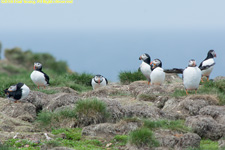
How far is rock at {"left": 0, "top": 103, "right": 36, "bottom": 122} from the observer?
10.3m

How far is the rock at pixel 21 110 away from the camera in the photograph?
10305 mm

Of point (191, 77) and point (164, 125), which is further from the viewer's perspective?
point (191, 77)

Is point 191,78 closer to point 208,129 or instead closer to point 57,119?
point 208,129

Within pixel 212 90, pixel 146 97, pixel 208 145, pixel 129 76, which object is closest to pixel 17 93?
pixel 146 97

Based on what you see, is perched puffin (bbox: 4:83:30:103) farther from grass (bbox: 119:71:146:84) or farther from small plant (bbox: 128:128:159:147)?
grass (bbox: 119:71:146:84)

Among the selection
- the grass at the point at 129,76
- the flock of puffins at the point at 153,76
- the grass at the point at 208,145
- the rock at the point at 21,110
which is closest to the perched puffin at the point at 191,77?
the flock of puffins at the point at 153,76

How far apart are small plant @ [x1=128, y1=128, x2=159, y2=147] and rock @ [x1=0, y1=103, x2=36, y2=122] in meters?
3.18

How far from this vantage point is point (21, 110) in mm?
10570

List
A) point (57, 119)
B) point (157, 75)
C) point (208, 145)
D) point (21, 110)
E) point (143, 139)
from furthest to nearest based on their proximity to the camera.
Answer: point (157, 75)
point (21, 110)
point (57, 119)
point (208, 145)
point (143, 139)

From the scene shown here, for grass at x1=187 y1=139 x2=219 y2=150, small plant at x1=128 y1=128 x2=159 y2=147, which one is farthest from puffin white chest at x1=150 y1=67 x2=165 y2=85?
small plant at x1=128 y1=128 x2=159 y2=147

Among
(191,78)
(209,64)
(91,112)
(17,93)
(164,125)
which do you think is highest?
(209,64)

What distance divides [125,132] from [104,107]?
934mm

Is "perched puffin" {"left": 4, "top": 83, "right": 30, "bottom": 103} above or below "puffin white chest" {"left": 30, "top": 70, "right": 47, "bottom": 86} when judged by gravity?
below

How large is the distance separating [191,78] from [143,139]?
→ 416 cm
